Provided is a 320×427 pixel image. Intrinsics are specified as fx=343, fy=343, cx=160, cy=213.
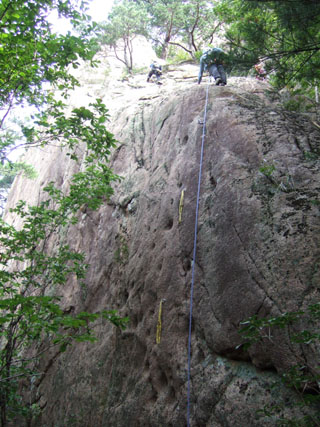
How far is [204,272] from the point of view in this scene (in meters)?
5.58

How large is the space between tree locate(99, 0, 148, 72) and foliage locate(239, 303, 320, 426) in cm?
2240

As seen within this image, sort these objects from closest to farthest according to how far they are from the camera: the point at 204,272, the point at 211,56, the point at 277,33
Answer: the point at 204,272 → the point at 277,33 → the point at 211,56

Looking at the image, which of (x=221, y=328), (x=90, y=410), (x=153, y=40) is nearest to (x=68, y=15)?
(x=221, y=328)

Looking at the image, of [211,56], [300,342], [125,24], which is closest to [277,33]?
[211,56]

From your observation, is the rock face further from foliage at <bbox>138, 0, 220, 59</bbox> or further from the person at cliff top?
foliage at <bbox>138, 0, 220, 59</bbox>

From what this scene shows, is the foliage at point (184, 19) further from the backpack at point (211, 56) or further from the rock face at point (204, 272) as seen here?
the rock face at point (204, 272)

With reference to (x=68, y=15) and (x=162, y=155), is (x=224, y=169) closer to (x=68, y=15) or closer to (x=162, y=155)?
(x=162, y=155)

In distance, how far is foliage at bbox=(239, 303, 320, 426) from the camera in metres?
3.32

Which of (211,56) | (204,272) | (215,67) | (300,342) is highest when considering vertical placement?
(211,56)

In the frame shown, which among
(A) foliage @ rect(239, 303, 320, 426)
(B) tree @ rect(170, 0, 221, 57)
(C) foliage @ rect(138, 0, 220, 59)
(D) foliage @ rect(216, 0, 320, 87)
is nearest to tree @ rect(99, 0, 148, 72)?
(C) foliage @ rect(138, 0, 220, 59)

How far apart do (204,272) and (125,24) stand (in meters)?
21.7

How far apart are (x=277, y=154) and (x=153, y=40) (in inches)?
821

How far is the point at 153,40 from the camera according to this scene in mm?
23547

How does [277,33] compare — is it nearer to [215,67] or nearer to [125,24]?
[215,67]
